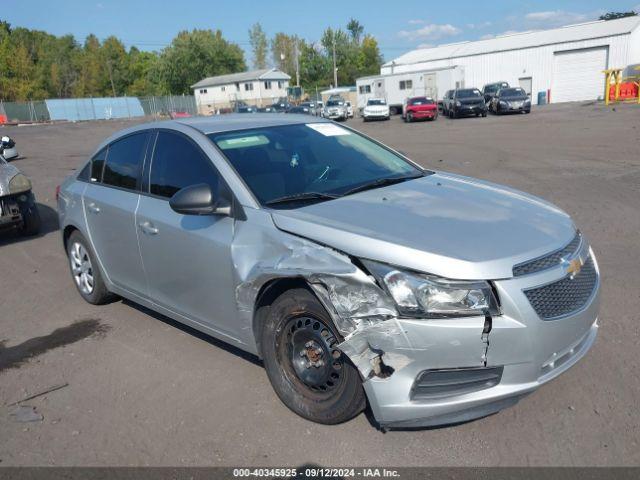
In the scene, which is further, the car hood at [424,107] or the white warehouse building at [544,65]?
the white warehouse building at [544,65]

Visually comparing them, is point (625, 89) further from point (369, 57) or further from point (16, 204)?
point (369, 57)

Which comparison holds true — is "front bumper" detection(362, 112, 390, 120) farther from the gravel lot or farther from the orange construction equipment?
the gravel lot

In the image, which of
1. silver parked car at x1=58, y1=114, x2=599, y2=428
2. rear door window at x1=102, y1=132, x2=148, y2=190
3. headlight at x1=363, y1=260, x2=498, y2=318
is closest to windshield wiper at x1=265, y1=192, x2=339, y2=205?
silver parked car at x1=58, y1=114, x2=599, y2=428

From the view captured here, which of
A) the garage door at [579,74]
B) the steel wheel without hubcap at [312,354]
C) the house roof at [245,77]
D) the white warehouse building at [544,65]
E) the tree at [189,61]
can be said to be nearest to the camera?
the steel wheel without hubcap at [312,354]

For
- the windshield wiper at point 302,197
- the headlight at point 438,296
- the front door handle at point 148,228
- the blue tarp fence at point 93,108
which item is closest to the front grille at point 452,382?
the headlight at point 438,296

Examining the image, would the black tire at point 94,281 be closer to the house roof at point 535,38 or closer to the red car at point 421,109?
the red car at point 421,109

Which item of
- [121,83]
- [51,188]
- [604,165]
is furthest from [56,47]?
[604,165]

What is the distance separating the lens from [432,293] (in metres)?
2.72

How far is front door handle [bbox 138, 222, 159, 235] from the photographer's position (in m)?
4.09

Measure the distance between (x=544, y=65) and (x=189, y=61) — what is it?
6027 centimetres

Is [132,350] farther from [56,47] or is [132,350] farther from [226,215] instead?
[56,47]

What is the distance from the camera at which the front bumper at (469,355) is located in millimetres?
2672

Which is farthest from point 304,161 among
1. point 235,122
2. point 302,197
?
point 235,122

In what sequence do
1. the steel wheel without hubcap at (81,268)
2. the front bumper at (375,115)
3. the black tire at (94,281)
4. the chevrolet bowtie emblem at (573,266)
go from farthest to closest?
1. the front bumper at (375,115)
2. the steel wheel without hubcap at (81,268)
3. the black tire at (94,281)
4. the chevrolet bowtie emblem at (573,266)
